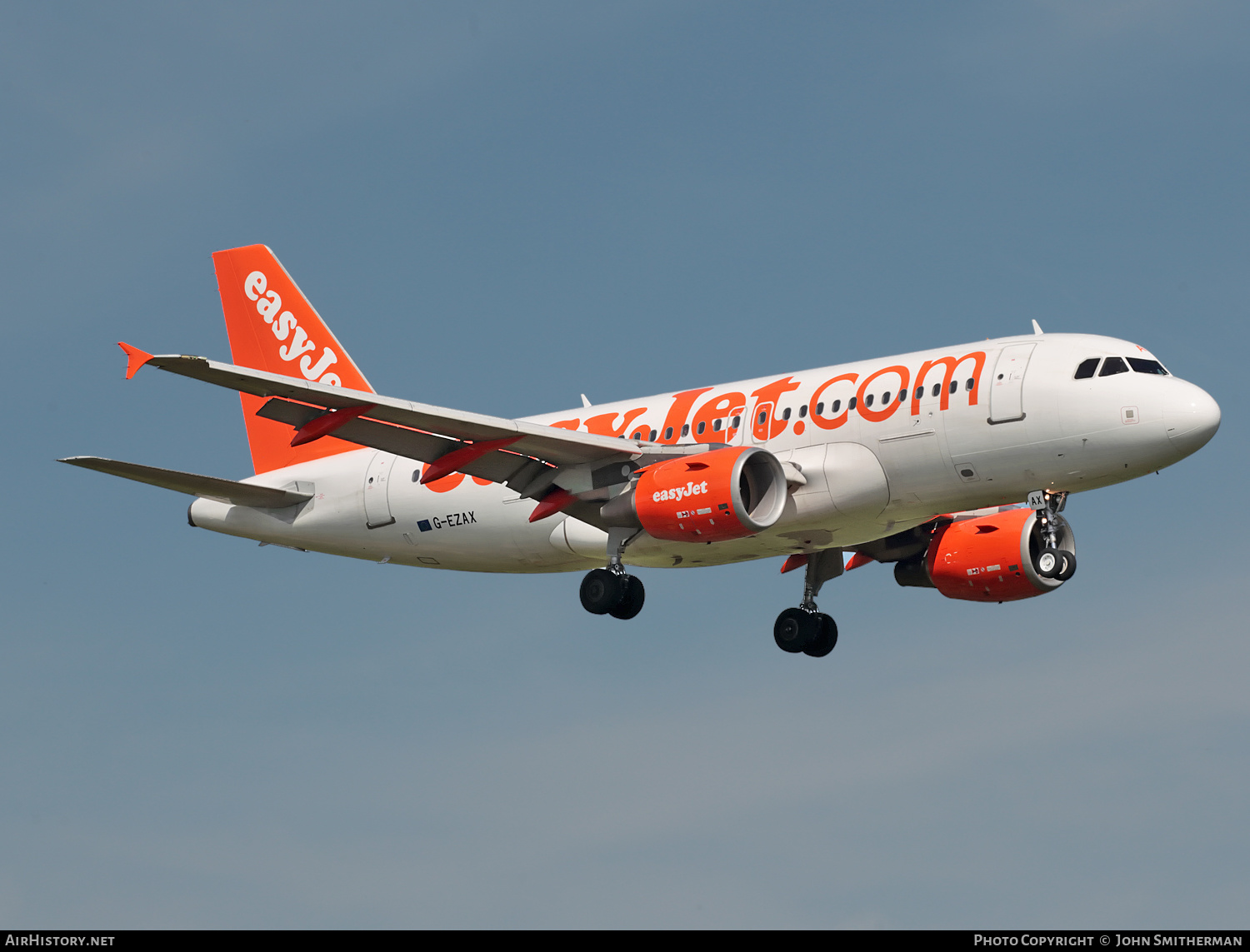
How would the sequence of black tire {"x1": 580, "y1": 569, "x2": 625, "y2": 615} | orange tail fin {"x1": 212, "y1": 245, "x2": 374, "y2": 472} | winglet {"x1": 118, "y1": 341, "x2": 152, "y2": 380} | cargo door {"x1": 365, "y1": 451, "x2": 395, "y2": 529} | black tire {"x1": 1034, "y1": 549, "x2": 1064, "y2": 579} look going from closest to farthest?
winglet {"x1": 118, "y1": 341, "x2": 152, "y2": 380}
black tire {"x1": 1034, "y1": 549, "x2": 1064, "y2": 579}
black tire {"x1": 580, "y1": 569, "x2": 625, "y2": 615}
cargo door {"x1": 365, "y1": 451, "x2": 395, "y2": 529}
orange tail fin {"x1": 212, "y1": 245, "x2": 374, "y2": 472}

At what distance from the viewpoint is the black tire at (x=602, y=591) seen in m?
37.8

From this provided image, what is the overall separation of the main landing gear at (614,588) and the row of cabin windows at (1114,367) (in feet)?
34.2

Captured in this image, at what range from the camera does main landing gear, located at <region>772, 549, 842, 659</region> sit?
42.8 m

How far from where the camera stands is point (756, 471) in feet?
119

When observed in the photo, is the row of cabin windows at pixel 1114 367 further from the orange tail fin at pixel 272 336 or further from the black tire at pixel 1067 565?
the orange tail fin at pixel 272 336

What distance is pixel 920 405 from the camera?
1404 inches

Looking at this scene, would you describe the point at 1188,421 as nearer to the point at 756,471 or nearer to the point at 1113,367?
the point at 1113,367

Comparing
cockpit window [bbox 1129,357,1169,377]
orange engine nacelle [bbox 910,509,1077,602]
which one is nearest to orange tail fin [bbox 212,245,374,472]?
orange engine nacelle [bbox 910,509,1077,602]

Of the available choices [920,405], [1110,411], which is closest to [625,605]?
[920,405]

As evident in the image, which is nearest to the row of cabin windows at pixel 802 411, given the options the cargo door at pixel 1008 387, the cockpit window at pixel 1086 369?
the cockpit window at pixel 1086 369

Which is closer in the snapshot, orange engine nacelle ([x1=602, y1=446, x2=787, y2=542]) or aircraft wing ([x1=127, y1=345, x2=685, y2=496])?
aircraft wing ([x1=127, y1=345, x2=685, y2=496])

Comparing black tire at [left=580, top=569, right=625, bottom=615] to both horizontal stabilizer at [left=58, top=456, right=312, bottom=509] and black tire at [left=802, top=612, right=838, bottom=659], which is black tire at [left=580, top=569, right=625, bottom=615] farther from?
horizontal stabilizer at [left=58, top=456, right=312, bottom=509]

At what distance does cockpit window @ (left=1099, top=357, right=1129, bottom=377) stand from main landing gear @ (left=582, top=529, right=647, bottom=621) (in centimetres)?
1082

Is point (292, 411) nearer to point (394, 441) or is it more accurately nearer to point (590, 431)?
point (394, 441)
